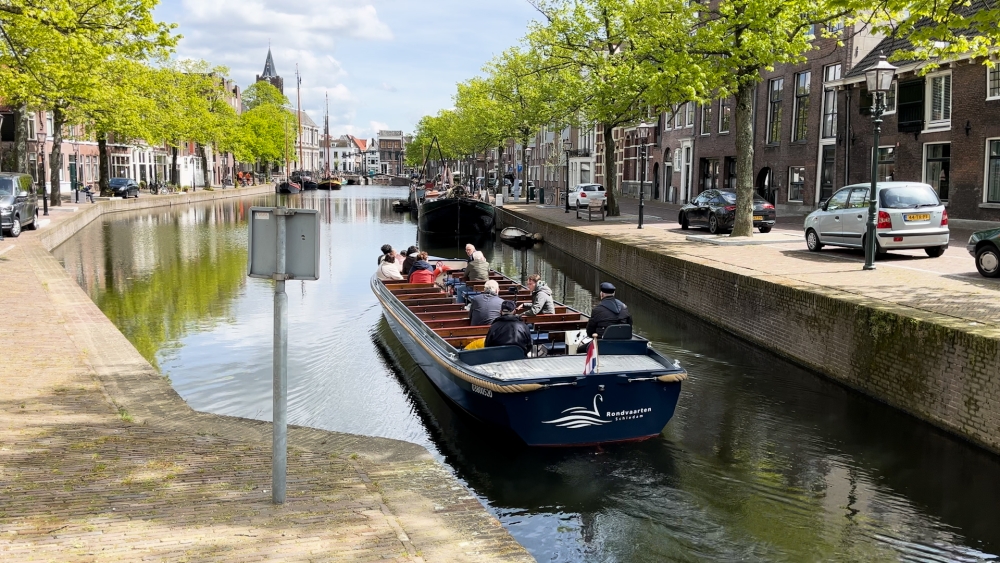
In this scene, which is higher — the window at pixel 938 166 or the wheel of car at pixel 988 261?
the window at pixel 938 166

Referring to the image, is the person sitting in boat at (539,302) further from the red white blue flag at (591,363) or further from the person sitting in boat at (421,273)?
the person sitting in boat at (421,273)

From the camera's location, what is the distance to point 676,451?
33.4ft

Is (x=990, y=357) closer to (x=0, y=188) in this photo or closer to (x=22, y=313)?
(x=22, y=313)

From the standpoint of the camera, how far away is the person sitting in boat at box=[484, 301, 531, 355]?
35.7 ft

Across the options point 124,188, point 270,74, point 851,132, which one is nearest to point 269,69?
point 270,74

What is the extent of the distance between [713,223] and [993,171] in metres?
8.30

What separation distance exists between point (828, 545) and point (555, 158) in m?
63.5

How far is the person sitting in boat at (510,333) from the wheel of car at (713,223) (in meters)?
18.9

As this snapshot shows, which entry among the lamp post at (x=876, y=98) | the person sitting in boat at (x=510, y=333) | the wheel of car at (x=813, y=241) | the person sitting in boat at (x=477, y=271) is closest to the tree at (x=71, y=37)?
the person sitting in boat at (x=477, y=271)

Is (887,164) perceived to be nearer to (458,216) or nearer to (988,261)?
(988,261)

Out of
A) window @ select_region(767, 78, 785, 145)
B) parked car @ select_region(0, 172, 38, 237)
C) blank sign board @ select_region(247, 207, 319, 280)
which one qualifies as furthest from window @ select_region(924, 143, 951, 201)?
parked car @ select_region(0, 172, 38, 237)

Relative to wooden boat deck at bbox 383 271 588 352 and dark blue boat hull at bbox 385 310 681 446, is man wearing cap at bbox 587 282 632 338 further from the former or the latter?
dark blue boat hull at bbox 385 310 681 446

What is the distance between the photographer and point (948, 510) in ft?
27.9

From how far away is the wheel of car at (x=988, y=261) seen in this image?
1473 centimetres
